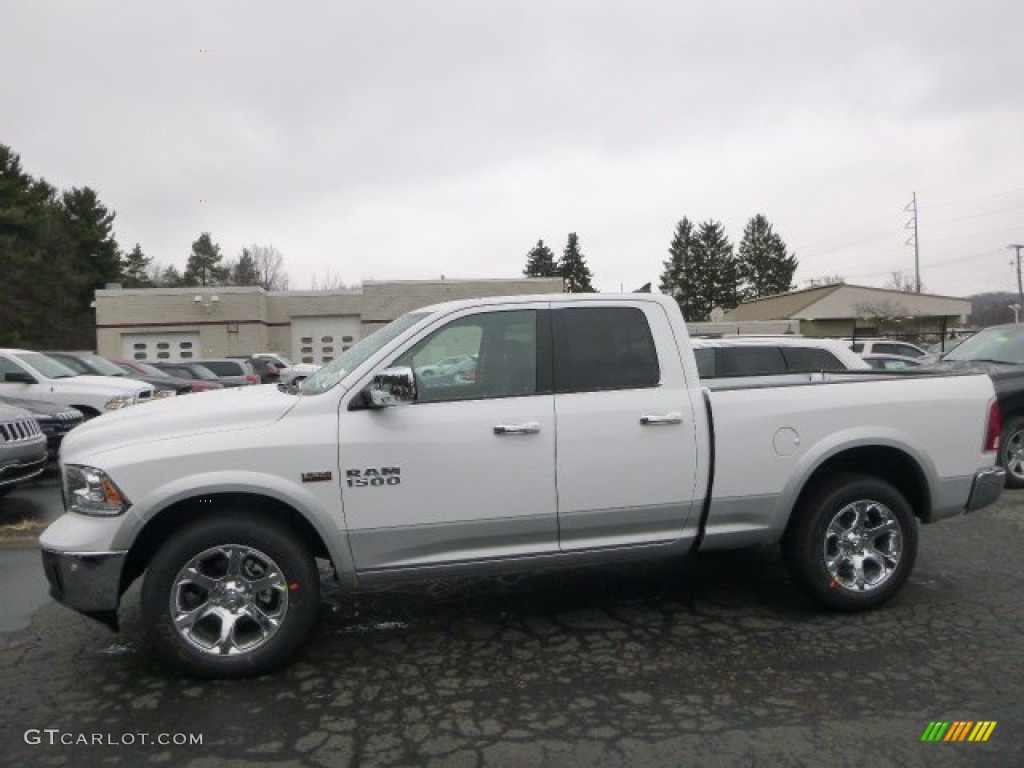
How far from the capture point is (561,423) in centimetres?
404

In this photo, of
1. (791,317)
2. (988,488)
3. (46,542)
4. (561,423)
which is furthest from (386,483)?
(791,317)

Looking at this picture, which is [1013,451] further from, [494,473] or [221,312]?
[221,312]

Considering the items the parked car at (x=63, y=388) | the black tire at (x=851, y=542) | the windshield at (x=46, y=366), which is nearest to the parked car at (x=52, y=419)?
the parked car at (x=63, y=388)

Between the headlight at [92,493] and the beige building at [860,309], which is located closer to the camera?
the headlight at [92,493]

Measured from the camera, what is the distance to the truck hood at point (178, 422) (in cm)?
374

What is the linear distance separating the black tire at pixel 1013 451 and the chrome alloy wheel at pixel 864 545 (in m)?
4.54

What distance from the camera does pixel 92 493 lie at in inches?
144

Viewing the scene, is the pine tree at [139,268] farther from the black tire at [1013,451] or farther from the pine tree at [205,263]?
the black tire at [1013,451]

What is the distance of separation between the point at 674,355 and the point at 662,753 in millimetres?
2148

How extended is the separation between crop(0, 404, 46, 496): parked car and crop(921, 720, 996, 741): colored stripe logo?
776cm

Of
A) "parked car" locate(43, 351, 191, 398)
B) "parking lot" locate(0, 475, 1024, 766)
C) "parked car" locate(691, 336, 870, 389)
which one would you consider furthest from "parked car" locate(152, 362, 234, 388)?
"parking lot" locate(0, 475, 1024, 766)

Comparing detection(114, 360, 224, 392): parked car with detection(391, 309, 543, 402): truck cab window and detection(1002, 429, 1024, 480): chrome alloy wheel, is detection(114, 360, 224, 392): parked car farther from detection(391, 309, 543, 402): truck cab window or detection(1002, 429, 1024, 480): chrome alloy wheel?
detection(1002, 429, 1024, 480): chrome alloy wheel

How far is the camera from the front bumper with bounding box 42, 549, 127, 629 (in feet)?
11.8

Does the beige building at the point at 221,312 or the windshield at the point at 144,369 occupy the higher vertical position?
the beige building at the point at 221,312
